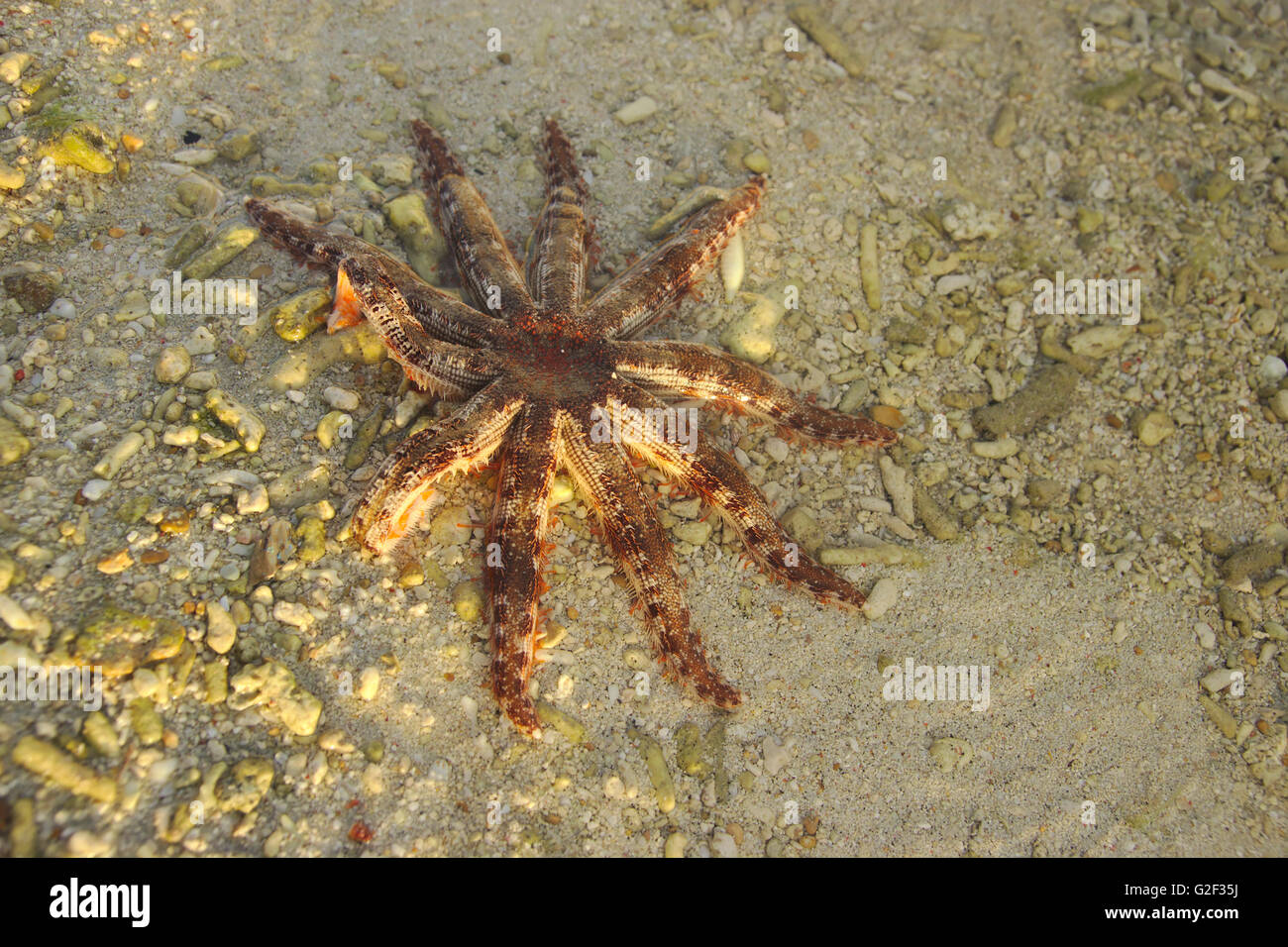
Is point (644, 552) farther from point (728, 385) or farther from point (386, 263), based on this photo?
point (386, 263)

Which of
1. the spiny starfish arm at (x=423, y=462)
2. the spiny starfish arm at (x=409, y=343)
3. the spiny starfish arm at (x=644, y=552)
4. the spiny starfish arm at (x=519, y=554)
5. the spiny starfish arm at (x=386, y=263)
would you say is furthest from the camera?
the spiny starfish arm at (x=386, y=263)

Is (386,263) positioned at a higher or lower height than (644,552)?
higher

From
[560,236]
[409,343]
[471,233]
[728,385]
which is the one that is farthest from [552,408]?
[471,233]

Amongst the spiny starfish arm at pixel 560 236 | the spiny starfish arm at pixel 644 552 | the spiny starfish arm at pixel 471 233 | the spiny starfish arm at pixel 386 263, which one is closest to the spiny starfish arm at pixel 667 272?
the spiny starfish arm at pixel 560 236

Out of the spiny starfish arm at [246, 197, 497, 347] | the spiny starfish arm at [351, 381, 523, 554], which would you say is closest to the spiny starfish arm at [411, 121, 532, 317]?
the spiny starfish arm at [246, 197, 497, 347]

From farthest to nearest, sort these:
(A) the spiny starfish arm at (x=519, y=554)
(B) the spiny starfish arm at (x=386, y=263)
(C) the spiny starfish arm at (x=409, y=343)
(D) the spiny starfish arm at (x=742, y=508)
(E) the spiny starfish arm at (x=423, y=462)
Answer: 1. (B) the spiny starfish arm at (x=386, y=263)
2. (D) the spiny starfish arm at (x=742, y=508)
3. (C) the spiny starfish arm at (x=409, y=343)
4. (E) the spiny starfish arm at (x=423, y=462)
5. (A) the spiny starfish arm at (x=519, y=554)

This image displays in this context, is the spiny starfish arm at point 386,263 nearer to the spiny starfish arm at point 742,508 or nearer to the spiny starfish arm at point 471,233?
the spiny starfish arm at point 471,233
